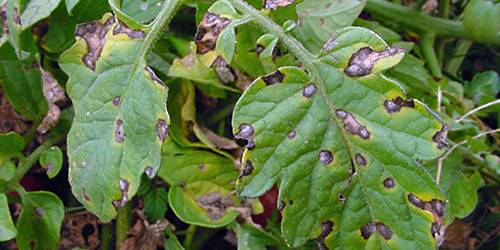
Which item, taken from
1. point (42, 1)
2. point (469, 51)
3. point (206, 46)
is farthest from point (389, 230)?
point (469, 51)

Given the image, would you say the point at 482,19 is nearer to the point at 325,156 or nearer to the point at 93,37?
the point at 325,156

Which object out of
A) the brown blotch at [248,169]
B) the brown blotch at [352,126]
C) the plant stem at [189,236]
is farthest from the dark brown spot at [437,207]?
the plant stem at [189,236]

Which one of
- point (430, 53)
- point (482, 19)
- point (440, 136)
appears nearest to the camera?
point (440, 136)

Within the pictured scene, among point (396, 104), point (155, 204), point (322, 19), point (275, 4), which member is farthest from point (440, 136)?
point (155, 204)

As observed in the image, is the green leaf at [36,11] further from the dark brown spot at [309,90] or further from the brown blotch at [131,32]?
the dark brown spot at [309,90]

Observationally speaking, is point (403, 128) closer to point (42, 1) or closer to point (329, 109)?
point (329, 109)

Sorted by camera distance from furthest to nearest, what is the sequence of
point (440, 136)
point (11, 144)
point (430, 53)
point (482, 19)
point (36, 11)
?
1. point (430, 53)
2. point (482, 19)
3. point (11, 144)
4. point (36, 11)
5. point (440, 136)

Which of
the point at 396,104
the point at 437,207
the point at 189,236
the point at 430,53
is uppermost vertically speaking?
the point at 396,104

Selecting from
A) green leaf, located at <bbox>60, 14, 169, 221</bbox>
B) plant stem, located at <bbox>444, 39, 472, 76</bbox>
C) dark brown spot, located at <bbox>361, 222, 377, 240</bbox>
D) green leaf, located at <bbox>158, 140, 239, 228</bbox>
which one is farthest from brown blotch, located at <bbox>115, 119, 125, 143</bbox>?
plant stem, located at <bbox>444, 39, 472, 76</bbox>
